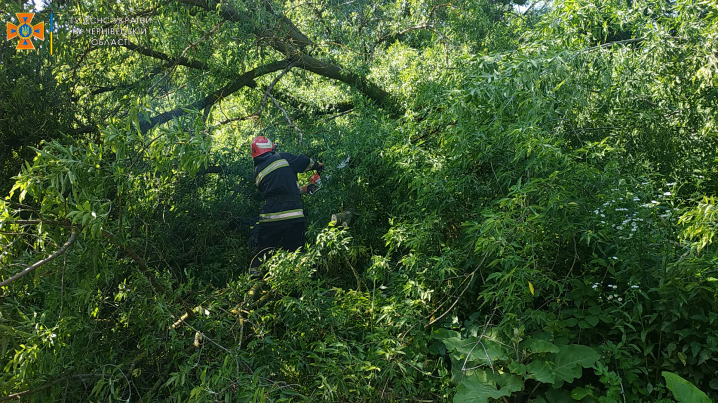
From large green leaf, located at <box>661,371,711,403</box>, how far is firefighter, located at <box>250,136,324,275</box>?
363 centimetres

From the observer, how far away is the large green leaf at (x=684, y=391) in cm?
260

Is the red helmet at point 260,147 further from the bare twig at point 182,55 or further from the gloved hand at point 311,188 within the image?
the bare twig at point 182,55

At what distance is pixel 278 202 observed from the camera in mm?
5246

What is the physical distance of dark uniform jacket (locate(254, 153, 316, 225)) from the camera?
17.0 feet

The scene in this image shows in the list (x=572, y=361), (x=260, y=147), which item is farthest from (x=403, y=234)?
(x=260, y=147)

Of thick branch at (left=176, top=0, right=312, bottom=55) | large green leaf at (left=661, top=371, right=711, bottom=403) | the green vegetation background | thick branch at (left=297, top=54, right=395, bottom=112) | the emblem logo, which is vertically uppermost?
the emblem logo

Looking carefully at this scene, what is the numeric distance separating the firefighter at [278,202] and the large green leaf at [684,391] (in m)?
3.63

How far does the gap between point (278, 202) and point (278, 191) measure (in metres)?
0.12

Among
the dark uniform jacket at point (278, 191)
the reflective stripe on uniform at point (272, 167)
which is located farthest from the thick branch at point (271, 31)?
the reflective stripe on uniform at point (272, 167)

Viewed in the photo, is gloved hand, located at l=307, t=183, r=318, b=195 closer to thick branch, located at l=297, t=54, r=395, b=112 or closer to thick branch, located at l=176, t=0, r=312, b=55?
thick branch, located at l=297, t=54, r=395, b=112

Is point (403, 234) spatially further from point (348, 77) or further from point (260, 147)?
point (348, 77)

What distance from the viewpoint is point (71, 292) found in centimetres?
293

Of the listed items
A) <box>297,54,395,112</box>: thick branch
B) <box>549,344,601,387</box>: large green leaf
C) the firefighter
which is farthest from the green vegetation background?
<box>297,54,395,112</box>: thick branch

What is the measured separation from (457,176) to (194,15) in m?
4.20
